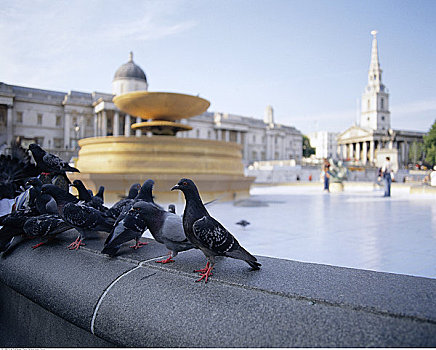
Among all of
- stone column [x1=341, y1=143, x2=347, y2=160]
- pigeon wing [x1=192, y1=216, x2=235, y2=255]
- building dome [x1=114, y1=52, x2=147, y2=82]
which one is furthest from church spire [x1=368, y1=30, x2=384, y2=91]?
pigeon wing [x1=192, y1=216, x2=235, y2=255]

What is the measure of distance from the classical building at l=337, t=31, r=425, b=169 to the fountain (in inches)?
2603

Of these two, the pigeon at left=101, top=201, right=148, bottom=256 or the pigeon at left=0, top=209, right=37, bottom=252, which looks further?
the pigeon at left=0, top=209, right=37, bottom=252

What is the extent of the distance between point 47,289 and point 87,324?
1.81ft

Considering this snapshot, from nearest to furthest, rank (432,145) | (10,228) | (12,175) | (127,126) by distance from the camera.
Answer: (10,228)
(12,175)
(127,126)
(432,145)

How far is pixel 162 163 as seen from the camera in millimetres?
9844

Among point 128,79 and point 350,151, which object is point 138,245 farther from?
point 350,151

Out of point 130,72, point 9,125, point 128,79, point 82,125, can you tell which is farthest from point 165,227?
point 82,125

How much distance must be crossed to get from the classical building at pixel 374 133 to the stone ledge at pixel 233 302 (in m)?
74.2

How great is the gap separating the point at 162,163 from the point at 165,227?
24.8 feet

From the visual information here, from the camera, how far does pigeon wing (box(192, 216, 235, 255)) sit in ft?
6.55

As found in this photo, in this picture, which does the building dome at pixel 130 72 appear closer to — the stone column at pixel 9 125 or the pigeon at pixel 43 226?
the stone column at pixel 9 125

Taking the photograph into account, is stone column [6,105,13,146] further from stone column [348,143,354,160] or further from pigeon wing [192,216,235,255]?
stone column [348,143,354,160]

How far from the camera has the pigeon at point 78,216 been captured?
2750mm

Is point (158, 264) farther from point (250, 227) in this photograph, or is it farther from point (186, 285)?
point (250, 227)
